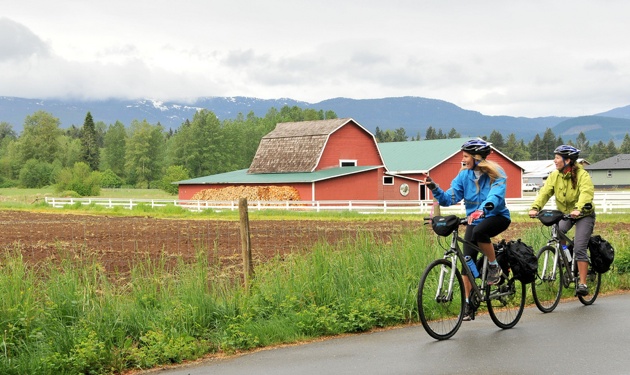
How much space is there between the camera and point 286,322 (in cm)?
920

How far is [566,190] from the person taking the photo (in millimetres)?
11086

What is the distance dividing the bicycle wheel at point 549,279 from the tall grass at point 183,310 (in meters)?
1.61

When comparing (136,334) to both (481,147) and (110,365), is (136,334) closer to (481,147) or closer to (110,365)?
(110,365)

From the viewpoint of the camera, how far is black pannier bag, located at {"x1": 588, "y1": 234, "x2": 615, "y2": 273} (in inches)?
447

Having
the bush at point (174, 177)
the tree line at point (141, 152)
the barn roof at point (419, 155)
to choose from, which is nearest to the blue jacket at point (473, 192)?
the barn roof at point (419, 155)

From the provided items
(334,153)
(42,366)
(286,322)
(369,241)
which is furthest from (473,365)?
(334,153)

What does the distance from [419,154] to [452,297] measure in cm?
5185

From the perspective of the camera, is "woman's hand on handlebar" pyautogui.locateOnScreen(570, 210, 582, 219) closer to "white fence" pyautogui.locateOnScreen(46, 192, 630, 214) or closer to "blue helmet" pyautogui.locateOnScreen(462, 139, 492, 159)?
"blue helmet" pyautogui.locateOnScreen(462, 139, 492, 159)

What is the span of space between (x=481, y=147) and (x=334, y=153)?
1833 inches

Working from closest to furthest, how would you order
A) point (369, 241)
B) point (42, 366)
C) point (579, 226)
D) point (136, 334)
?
1. point (42, 366)
2. point (136, 334)
3. point (579, 226)
4. point (369, 241)

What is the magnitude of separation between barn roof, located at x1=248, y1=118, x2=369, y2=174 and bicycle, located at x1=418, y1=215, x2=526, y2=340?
44.1 meters

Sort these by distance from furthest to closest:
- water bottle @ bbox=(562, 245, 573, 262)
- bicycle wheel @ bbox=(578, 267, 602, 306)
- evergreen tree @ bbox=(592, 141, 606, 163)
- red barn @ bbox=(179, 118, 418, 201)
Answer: evergreen tree @ bbox=(592, 141, 606, 163), red barn @ bbox=(179, 118, 418, 201), bicycle wheel @ bbox=(578, 267, 602, 306), water bottle @ bbox=(562, 245, 573, 262)

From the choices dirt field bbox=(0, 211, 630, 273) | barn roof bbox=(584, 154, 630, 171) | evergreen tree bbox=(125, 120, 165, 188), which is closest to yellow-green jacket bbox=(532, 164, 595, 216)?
dirt field bbox=(0, 211, 630, 273)

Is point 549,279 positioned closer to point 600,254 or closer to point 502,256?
point 600,254
